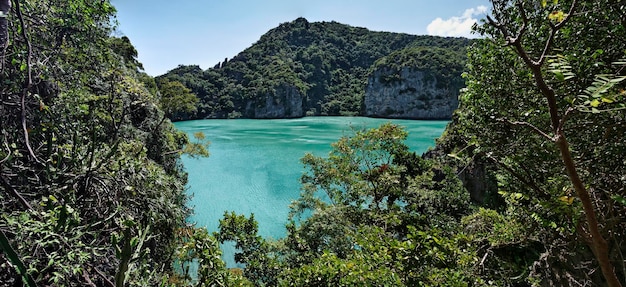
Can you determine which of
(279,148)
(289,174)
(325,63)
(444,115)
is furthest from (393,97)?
(289,174)

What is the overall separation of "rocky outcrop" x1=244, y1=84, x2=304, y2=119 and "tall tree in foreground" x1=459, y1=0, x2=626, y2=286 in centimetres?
7391

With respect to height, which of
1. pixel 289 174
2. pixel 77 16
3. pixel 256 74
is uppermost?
pixel 256 74

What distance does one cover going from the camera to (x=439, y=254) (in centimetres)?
260

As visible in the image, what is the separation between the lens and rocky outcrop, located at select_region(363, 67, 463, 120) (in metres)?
69.2

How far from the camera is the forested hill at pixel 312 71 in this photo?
72938 millimetres

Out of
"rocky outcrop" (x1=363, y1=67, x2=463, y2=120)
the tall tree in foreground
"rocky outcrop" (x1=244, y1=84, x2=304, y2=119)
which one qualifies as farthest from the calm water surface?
"rocky outcrop" (x1=244, y1=84, x2=304, y2=119)

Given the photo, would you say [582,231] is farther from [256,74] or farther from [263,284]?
[256,74]

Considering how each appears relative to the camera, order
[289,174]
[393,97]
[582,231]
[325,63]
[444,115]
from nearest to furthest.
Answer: [582,231] → [289,174] → [444,115] → [393,97] → [325,63]

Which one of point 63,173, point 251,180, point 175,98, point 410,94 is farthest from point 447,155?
point 410,94

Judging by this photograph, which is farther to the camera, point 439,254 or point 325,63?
point 325,63

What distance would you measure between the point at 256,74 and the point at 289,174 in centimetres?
7192

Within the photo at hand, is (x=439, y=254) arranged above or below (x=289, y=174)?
above

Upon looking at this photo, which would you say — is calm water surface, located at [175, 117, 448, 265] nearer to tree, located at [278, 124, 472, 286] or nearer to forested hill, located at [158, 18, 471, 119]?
tree, located at [278, 124, 472, 286]

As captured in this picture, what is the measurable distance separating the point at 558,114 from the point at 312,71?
97.2 m
